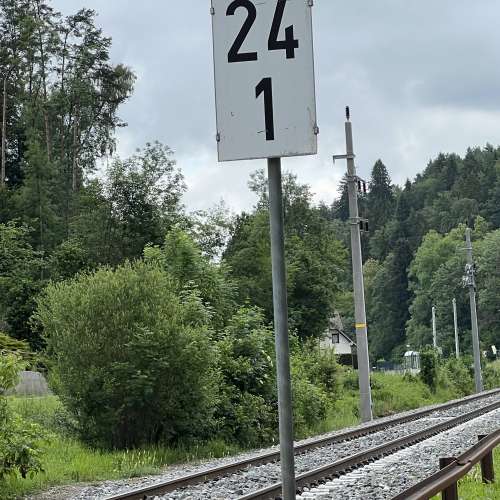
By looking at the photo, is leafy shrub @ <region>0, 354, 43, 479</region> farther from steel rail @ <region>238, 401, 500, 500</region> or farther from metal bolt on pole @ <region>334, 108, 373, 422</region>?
metal bolt on pole @ <region>334, 108, 373, 422</region>

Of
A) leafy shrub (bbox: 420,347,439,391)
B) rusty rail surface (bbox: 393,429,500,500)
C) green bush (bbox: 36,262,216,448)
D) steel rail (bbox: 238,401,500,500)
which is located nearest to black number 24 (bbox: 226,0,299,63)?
rusty rail surface (bbox: 393,429,500,500)

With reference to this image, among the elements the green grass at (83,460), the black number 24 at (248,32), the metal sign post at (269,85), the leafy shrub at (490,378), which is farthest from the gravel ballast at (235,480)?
the leafy shrub at (490,378)

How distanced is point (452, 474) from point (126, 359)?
13.6 metres

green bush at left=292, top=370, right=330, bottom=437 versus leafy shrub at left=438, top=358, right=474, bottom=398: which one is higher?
green bush at left=292, top=370, right=330, bottom=437

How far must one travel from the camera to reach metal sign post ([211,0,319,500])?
4.69 m

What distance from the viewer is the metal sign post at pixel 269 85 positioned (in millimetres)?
4691

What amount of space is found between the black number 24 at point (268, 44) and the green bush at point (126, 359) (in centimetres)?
1572

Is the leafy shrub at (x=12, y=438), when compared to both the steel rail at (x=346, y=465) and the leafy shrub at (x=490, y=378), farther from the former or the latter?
the leafy shrub at (x=490, y=378)

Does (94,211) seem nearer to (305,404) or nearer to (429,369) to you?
(429,369)

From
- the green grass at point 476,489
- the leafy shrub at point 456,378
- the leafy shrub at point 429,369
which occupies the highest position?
the green grass at point 476,489

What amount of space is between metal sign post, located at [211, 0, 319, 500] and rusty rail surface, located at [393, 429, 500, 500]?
2.41 metres

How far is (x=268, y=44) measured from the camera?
4.71 metres

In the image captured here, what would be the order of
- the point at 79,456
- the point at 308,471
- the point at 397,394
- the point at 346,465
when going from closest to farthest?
the point at 308,471
the point at 346,465
the point at 79,456
the point at 397,394

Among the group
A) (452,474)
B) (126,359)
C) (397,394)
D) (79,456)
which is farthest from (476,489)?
(397,394)
